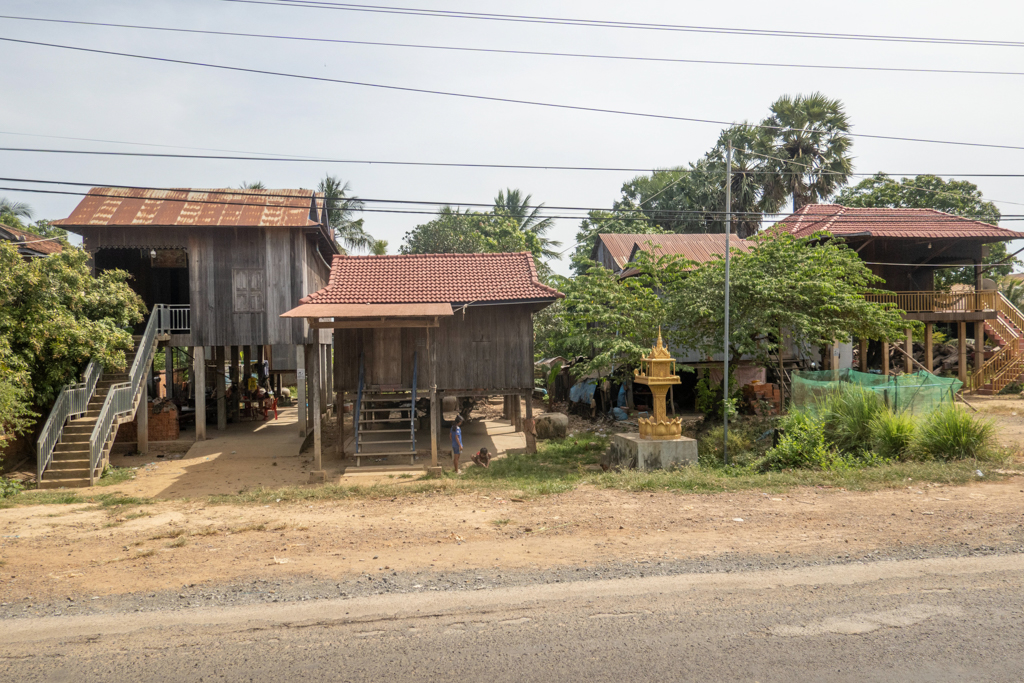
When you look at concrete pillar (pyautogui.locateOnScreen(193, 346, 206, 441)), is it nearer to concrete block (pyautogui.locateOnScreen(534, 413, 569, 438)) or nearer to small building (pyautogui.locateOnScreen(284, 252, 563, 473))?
small building (pyautogui.locateOnScreen(284, 252, 563, 473))

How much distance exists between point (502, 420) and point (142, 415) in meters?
11.8

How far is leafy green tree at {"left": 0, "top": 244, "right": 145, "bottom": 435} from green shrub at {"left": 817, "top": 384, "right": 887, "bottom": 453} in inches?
618

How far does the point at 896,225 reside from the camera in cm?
2620

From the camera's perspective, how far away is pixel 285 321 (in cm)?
2000

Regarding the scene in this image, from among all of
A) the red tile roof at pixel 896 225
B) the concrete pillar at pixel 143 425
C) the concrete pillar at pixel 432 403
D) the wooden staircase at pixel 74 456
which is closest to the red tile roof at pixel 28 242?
the concrete pillar at pixel 143 425

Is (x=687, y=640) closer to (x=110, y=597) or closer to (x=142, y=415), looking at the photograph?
(x=110, y=597)

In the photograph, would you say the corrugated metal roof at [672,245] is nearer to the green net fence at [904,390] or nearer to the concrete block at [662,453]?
the green net fence at [904,390]

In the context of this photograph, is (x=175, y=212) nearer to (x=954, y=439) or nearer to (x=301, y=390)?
(x=301, y=390)

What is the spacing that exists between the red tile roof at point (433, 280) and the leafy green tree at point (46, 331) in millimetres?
5010

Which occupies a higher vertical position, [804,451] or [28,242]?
[28,242]

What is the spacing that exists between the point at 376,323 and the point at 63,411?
23.0 feet

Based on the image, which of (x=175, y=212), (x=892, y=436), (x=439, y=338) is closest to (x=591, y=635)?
(x=892, y=436)

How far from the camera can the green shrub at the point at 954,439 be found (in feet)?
40.1

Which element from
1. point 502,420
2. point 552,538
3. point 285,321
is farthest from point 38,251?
point 552,538
